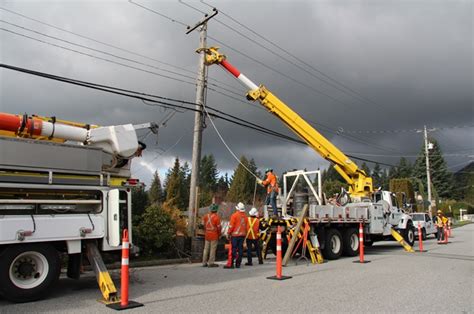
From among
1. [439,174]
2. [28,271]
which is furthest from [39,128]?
[439,174]

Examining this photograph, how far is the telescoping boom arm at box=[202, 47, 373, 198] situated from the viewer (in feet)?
→ 53.8

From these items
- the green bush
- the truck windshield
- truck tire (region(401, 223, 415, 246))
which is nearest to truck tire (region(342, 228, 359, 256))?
truck tire (region(401, 223, 415, 246))

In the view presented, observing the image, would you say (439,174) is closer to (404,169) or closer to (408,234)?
(404,169)

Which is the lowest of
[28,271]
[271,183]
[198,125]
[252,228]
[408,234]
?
[408,234]

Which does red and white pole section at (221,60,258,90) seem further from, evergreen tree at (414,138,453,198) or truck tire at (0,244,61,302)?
evergreen tree at (414,138,453,198)

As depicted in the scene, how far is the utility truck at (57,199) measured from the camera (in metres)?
7.08

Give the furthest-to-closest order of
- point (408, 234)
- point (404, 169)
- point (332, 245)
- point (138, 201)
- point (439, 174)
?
point (404, 169), point (439, 174), point (408, 234), point (138, 201), point (332, 245)

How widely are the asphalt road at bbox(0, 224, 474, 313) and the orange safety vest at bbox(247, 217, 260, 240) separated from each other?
120 cm

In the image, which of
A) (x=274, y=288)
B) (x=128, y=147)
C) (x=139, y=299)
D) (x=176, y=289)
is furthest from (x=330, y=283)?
(x=128, y=147)

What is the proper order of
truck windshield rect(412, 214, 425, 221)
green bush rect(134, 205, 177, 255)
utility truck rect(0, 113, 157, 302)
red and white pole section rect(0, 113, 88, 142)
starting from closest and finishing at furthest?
utility truck rect(0, 113, 157, 302), red and white pole section rect(0, 113, 88, 142), green bush rect(134, 205, 177, 255), truck windshield rect(412, 214, 425, 221)

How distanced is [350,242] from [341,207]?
4.35 feet

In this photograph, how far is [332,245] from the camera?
14.8 m

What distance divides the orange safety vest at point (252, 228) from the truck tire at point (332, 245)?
287 centimetres

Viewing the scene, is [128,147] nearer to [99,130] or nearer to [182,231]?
[99,130]
